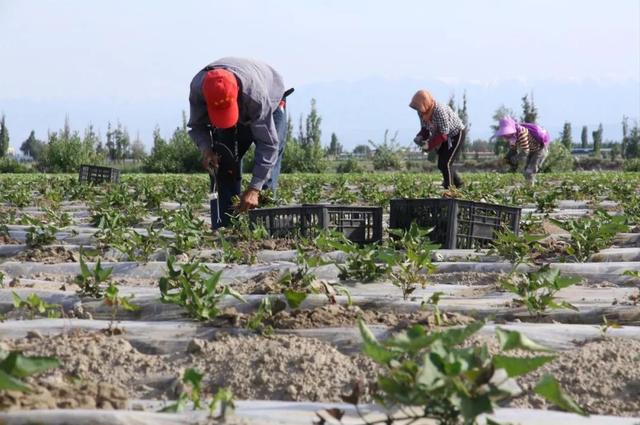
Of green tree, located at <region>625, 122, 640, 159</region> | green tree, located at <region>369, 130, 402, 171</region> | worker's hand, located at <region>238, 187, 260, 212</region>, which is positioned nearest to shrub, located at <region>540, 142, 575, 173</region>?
green tree, located at <region>369, 130, 402, 171</region>

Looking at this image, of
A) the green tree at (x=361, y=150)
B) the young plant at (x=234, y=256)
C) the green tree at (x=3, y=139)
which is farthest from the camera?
the green tree at (x=361, y=150)

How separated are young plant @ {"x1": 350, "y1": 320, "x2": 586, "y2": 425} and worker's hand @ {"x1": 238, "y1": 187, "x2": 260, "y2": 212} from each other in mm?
4097

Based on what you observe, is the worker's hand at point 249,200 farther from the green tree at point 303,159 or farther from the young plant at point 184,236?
the green tree at point 303,159

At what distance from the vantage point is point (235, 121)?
562cm

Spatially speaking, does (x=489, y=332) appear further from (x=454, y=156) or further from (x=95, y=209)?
(x=454, y=156)

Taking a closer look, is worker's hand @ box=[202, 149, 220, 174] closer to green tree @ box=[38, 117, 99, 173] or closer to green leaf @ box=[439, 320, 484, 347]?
green leaf @ box=[439, 320, 484, 347]

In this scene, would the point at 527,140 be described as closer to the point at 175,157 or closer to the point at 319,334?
the point at 319,334

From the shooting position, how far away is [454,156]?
942cm

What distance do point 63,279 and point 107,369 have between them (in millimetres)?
1859

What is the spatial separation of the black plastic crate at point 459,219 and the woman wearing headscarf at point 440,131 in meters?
3.54

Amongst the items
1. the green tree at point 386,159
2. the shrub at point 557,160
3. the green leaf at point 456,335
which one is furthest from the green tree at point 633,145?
the green leaf at point 456,335

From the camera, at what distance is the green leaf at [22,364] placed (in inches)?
81.2

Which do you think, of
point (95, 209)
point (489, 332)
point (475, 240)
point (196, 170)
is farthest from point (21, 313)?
point (196, 170)

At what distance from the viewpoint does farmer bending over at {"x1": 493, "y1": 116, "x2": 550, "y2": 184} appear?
36.8ft
